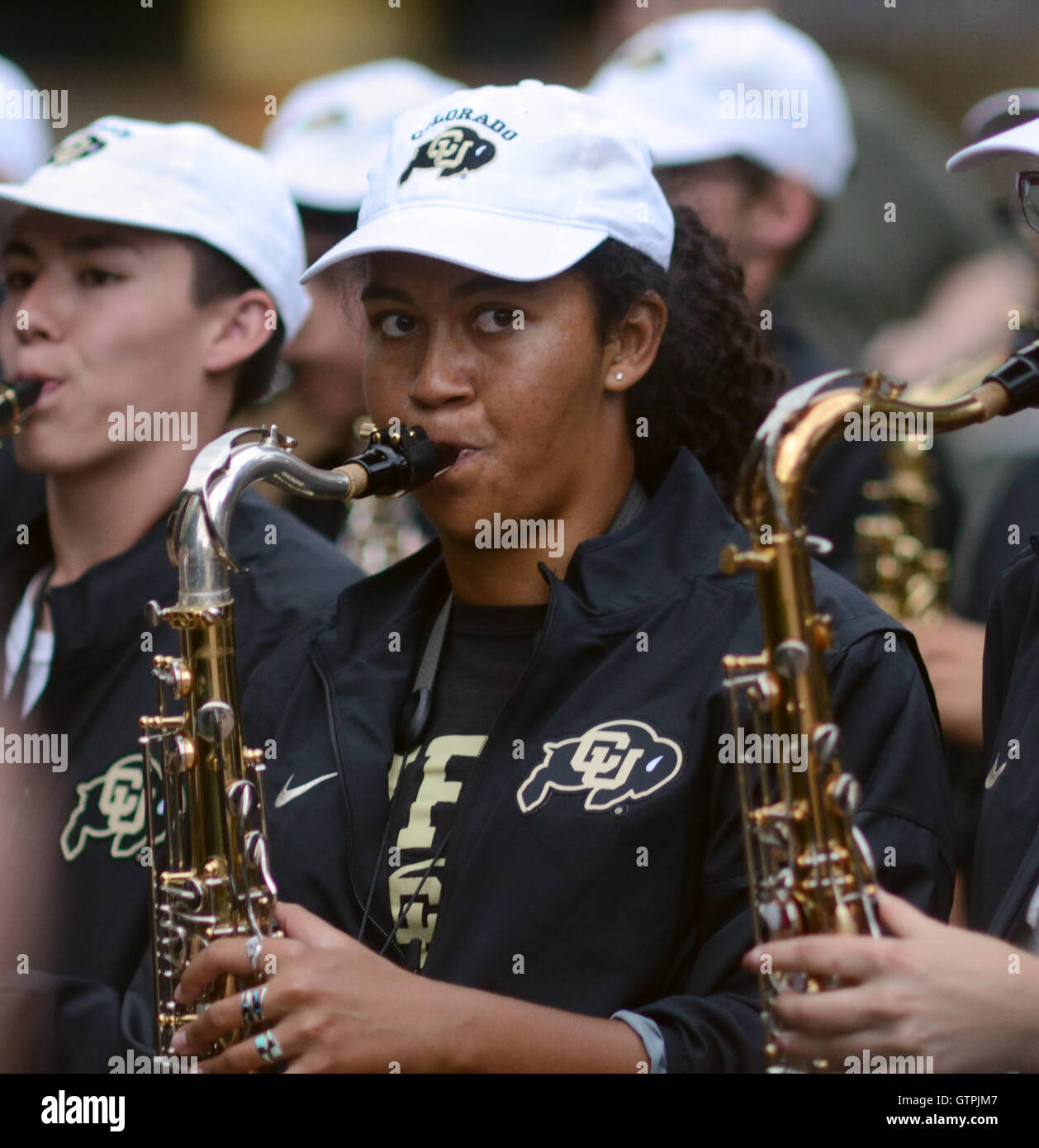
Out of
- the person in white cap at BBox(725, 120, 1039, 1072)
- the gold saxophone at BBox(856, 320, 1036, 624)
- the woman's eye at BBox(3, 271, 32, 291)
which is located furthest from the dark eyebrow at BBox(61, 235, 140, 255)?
the person in white cap at BBox(725, 120, 1039, 1072)

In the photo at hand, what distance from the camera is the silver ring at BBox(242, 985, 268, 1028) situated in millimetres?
2928

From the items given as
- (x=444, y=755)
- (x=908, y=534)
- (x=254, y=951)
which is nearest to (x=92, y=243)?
(x=444, y=755)

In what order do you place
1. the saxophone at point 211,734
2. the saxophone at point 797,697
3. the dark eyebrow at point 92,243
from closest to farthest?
the saxophone at point 797,697
the saxophone at point 211,734
the dark eyebrow at point 92,243

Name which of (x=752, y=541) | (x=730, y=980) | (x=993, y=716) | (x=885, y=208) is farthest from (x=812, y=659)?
(x=885, y=208)

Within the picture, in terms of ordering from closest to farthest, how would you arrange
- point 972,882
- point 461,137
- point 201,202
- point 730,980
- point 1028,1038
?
point 1028,1038
point 730,980
point 972,882
point 461,137
point 201,202

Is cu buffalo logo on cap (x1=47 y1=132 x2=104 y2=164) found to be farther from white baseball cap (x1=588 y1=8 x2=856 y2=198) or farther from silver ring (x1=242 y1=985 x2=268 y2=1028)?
silver ring (x1=242 y1=985 x2=268 y2=1028)

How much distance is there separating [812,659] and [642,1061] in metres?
0.71

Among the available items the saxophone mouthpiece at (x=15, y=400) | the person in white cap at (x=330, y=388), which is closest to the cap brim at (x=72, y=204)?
the saxophone mouthpiece at (x=15, y=400)

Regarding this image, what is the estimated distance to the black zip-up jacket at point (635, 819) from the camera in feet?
9.89

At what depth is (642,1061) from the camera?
2898mm

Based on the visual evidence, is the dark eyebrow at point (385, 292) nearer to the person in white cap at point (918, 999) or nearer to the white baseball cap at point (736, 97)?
the person in white cap at point (918, 999)

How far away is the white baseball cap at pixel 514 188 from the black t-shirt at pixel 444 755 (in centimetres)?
71

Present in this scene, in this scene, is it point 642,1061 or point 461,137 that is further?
point 461,137

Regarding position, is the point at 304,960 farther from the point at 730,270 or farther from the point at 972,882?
the point at 730,270
